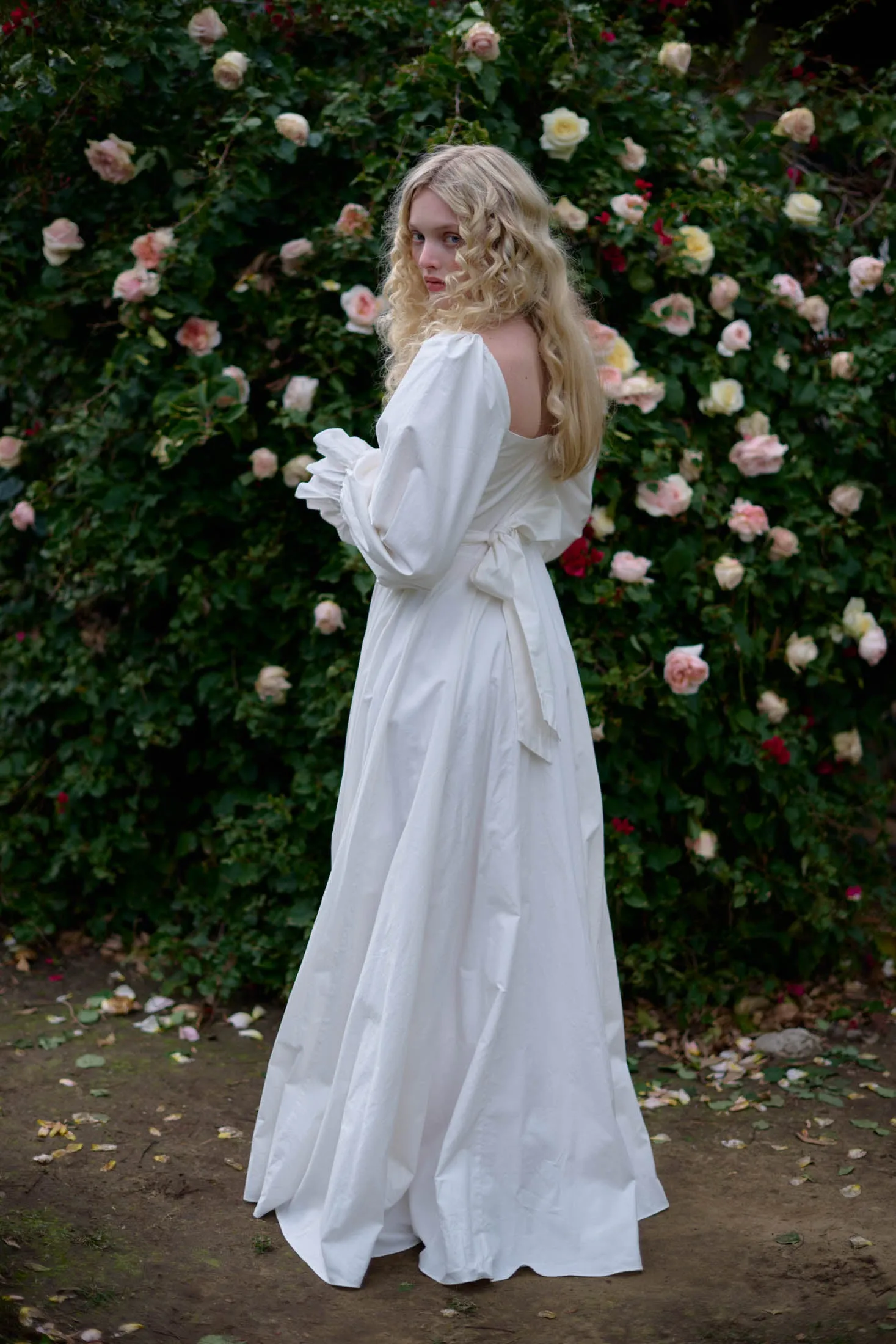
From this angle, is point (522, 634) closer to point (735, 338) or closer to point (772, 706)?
point (772, 706)

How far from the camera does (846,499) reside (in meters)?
3.81

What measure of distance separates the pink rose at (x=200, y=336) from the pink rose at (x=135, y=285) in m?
0.14

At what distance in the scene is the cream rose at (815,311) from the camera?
3814 millimetres

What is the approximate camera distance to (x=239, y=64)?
3602 millimetres

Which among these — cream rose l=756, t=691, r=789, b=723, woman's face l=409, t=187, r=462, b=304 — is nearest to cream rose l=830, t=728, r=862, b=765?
cream rose l=756, t=691, r=789, b=723

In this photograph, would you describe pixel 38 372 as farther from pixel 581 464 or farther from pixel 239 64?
pixel 581 464

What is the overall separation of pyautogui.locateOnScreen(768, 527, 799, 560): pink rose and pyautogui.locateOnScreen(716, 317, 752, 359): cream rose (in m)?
0.49

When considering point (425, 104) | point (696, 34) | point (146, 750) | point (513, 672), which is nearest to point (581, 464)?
point (513, 672)

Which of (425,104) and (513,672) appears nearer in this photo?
(513,672)

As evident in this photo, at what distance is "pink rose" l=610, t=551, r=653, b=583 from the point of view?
3578mm

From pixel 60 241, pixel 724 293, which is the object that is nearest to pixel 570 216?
pixel 724 293

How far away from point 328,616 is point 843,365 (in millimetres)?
1569

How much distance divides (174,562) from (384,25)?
157 cm

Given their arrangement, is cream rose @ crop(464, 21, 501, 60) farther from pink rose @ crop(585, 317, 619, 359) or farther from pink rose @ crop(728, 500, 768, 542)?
pink rose @ crop(728, 500, 768, 542)
